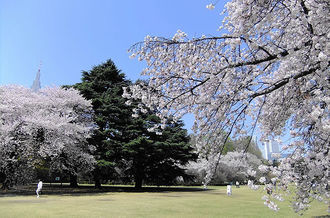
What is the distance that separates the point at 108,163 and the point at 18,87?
9.00 metres

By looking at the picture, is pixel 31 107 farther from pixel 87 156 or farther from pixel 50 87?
pixel 87 156

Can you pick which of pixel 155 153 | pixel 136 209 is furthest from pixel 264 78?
pixel 155 153

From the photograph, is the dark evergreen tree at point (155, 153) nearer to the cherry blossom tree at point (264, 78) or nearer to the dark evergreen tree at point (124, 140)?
the dark evergreen tree at point (124, 140)

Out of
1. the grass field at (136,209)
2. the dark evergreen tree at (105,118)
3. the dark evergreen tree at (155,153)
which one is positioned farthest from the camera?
the dark evergreen tree at (155,153)

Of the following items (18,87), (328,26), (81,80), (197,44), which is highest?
(81,80)

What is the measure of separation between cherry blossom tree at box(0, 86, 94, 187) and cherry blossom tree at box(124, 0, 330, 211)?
13.6 m

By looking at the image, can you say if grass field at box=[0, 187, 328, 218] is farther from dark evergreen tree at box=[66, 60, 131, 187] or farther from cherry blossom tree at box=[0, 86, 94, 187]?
dark evergreen tree at box=[66, 60, 131, 187]

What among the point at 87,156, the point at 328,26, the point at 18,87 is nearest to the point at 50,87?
the point at 18,87

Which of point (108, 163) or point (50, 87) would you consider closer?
point (108, 163)

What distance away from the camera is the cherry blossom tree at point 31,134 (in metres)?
16.0

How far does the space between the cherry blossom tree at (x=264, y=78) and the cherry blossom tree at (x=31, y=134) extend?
13617 millimetres

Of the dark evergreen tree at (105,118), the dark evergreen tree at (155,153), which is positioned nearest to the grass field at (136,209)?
the dark evergreen tree at (105,118)

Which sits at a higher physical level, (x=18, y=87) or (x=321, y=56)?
(x=18, y=87)

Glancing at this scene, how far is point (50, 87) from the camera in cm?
2097
